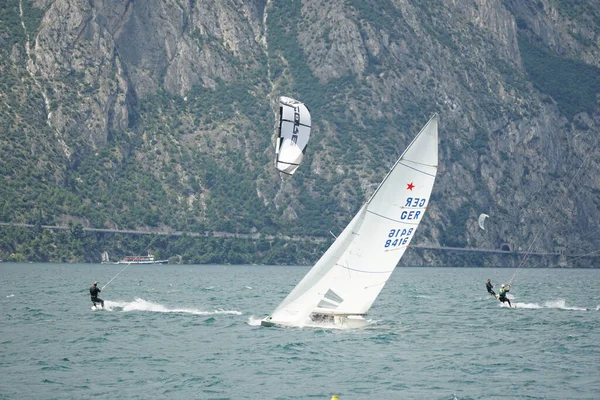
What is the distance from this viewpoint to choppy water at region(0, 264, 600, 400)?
3303 cm

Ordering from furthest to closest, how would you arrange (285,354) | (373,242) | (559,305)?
(559,305) < (373,242) < (285,354)

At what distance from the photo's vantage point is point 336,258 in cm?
4234

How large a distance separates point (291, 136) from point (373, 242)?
13.5 metres

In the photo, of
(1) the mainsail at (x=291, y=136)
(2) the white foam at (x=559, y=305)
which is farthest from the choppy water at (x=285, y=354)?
(1) the mainsail at (x=291, y=136)

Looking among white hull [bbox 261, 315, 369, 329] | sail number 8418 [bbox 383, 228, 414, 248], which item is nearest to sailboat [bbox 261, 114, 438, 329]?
sail number 8418 [bbox 383, 228, 414, 248]

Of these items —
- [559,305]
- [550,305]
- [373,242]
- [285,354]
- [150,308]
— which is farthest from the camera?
[550,305]

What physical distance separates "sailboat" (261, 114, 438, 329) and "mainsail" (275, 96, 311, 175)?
464 inches

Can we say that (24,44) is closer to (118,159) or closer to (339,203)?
(118,159)

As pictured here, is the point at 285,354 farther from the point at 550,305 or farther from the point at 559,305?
the point at 559,305

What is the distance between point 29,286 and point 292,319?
45941 millimetres

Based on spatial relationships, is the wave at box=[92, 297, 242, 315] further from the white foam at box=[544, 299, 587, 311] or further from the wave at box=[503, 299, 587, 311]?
the white foam at box=[544, 299, 587, 311]

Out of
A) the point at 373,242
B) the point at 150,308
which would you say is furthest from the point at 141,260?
the point at 373,242

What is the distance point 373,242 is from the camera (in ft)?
138

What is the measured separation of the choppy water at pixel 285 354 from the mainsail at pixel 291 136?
26.2 ft
